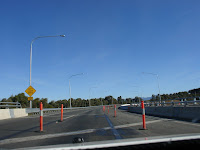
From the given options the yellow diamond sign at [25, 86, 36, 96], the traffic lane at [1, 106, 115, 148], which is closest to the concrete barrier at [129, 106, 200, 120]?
the traffic lane at [1, 106, 115, 148]

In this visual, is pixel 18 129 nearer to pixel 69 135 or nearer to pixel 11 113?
pixel 69 135

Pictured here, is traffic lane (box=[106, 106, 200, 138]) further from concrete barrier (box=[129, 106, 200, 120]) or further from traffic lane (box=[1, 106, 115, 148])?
concrete barrier (box=[129, 106, 200, 120])

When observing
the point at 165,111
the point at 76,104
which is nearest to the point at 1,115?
the point at 165,111

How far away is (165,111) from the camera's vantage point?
19547 mm

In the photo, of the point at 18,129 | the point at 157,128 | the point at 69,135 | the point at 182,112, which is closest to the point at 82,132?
the point at 69,135

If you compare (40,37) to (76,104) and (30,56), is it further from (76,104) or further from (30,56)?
(76,104)

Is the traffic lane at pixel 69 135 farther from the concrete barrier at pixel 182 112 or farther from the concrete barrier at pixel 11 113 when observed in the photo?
the concrete barrier at pixel 11 113

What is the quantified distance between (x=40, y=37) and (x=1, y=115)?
1438 centimetres

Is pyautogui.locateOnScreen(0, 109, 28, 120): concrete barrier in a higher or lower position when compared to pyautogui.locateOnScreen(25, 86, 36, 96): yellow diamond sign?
lower

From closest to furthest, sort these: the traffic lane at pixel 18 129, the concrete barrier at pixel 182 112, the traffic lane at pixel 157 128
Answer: the traffic lane at pixel 157 128, the traffic lane at pixel 18 129, the concrete barrier at pixel 182 112

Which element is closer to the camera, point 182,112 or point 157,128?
point 157,128

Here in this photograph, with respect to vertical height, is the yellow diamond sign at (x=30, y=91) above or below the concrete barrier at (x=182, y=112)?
above

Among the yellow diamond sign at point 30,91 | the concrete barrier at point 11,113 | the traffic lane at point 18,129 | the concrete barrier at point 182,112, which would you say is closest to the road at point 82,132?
the traffic lane at point 18,129

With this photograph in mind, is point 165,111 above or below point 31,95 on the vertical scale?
below
